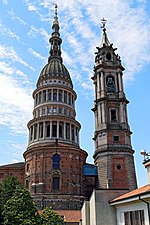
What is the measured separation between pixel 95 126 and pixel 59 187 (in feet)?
41.8

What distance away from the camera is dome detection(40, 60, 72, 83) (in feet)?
199

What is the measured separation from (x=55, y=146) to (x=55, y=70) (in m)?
19.9

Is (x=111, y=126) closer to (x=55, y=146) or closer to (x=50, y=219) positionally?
(x=55, y=146)

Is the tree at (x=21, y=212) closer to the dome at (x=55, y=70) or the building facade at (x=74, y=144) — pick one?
the building facade at (x=74, y=144)

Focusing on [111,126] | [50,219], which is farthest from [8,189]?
[111,126]

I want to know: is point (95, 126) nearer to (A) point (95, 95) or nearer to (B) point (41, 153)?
(A) point (95, 95)

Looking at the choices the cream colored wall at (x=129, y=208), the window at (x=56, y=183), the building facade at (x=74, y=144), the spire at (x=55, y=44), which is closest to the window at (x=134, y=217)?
the cream colored wall at (x=129, y=208)

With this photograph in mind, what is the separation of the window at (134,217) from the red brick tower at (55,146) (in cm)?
2446

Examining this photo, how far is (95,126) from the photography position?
168 feet

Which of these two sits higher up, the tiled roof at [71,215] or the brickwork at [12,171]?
the brickwork at [12,171]

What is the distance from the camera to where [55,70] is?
61.5 meters

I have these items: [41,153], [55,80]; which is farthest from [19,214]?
[55,80]

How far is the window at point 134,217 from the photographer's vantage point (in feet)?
62.3

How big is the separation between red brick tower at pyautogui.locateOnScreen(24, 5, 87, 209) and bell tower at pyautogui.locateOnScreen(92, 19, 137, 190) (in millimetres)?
4578
